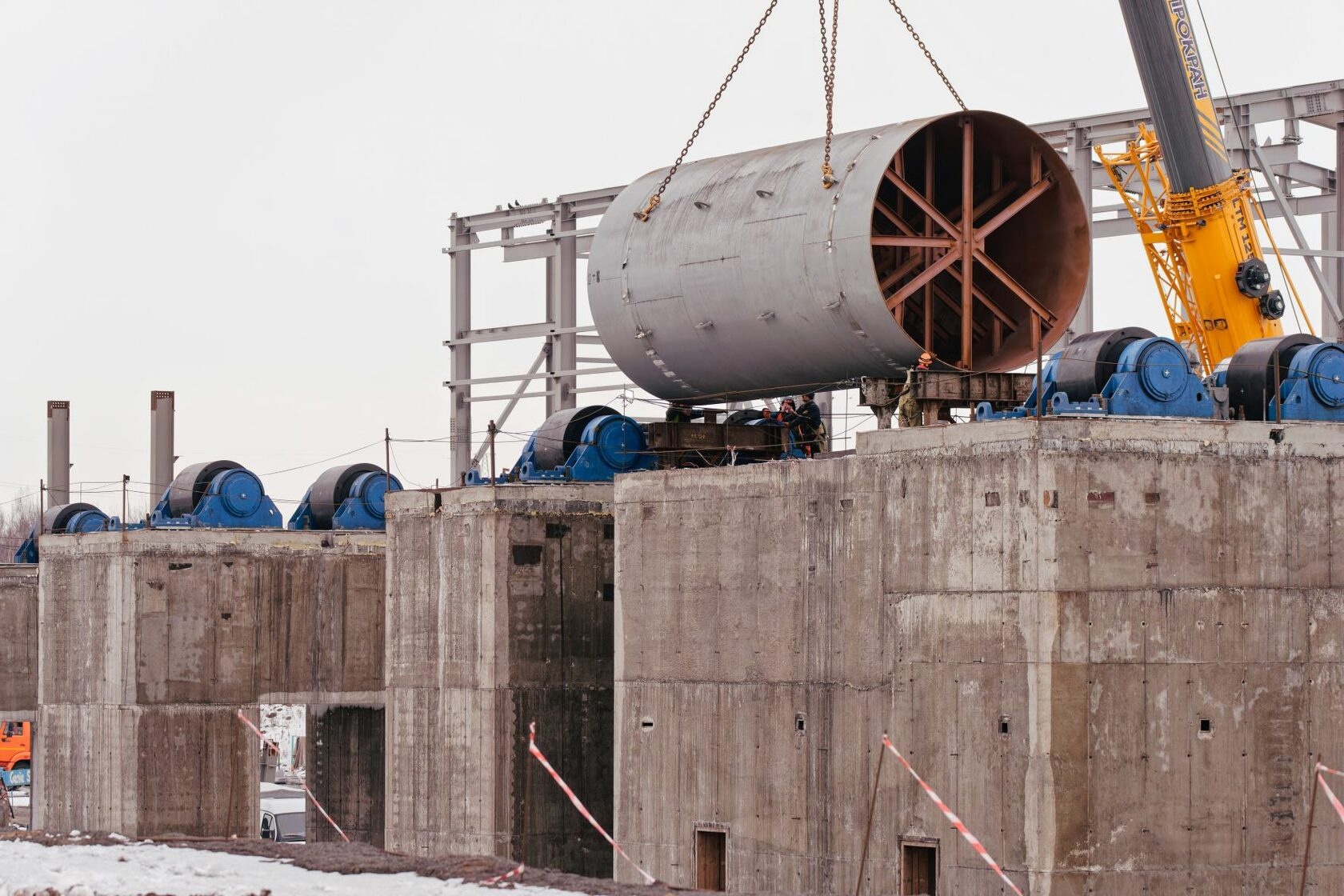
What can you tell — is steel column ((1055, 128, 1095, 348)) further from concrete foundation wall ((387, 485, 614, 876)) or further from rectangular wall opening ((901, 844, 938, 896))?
rectangular wall opening ((901, 844, 938, 896))

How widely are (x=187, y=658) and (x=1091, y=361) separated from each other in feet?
74.0

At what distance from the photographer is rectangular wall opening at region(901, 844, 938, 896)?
955 inches

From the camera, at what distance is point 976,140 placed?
1164 inches

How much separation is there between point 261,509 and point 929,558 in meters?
21.2

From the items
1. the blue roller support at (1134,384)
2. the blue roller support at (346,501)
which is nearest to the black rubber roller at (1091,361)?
the blue roller support at (1134,384)

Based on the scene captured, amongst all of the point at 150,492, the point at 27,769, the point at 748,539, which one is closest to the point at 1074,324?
the point at 748,539

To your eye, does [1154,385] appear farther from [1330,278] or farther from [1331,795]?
[1330,278]

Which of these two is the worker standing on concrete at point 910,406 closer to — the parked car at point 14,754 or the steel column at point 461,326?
the steel column at point 461,326

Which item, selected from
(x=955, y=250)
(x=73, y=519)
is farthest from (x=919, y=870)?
(x=73, y=519)

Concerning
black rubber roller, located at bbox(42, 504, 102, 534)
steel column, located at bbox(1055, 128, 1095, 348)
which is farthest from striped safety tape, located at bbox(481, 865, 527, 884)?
black rubber roller, located at bbox(42, 504, 102, 534)

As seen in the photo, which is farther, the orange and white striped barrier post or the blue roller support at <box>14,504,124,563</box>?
the blue roller support at <box>14,504,124,563</box>

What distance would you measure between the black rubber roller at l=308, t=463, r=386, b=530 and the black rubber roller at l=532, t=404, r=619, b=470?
10253 mm

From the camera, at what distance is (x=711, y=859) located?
27.9m

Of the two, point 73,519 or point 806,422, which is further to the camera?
point 73,519
